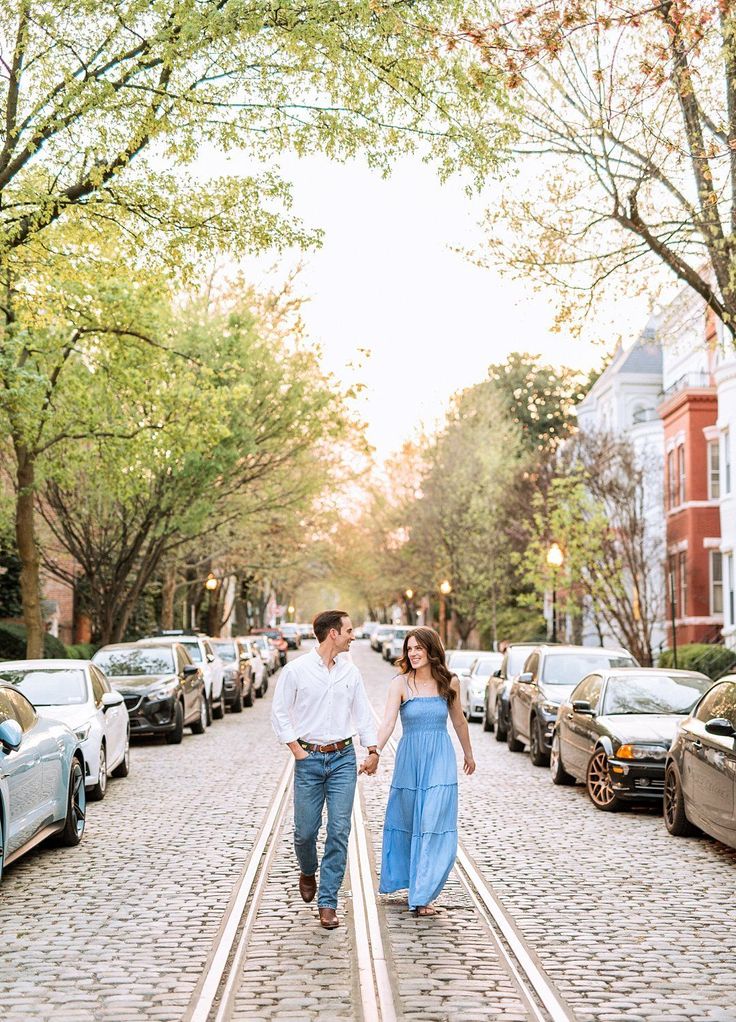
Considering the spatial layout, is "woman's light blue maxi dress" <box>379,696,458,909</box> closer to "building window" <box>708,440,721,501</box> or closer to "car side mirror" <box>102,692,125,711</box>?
"car side mirror" <box>102,692,125,711</box>

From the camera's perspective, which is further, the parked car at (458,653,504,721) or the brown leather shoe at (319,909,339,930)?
the parked car at (458,653,504,721)

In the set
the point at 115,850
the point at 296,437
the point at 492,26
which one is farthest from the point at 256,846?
the point at 296,437

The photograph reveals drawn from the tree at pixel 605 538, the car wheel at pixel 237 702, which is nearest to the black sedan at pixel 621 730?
the car wheel at pixel 237 702

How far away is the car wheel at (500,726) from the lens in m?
22.0

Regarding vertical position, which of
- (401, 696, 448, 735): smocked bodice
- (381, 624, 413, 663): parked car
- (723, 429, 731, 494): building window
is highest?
(723, 429, 731, 494): building window

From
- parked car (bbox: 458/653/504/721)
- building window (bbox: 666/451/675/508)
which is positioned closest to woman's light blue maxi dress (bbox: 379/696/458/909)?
parked car (bbox: 458/653/504/721)

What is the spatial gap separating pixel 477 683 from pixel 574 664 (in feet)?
24.5

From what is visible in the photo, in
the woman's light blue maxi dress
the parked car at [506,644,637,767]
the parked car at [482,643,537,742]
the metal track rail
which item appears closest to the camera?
the metal track rail

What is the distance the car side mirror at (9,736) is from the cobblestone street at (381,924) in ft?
3.28

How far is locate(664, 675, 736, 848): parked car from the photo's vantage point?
10.1m

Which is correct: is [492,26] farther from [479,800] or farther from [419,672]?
[479,800]

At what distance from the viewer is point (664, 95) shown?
1545 centimetres

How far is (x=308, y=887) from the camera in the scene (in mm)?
8109

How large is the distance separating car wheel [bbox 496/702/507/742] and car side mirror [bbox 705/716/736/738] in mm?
11736
